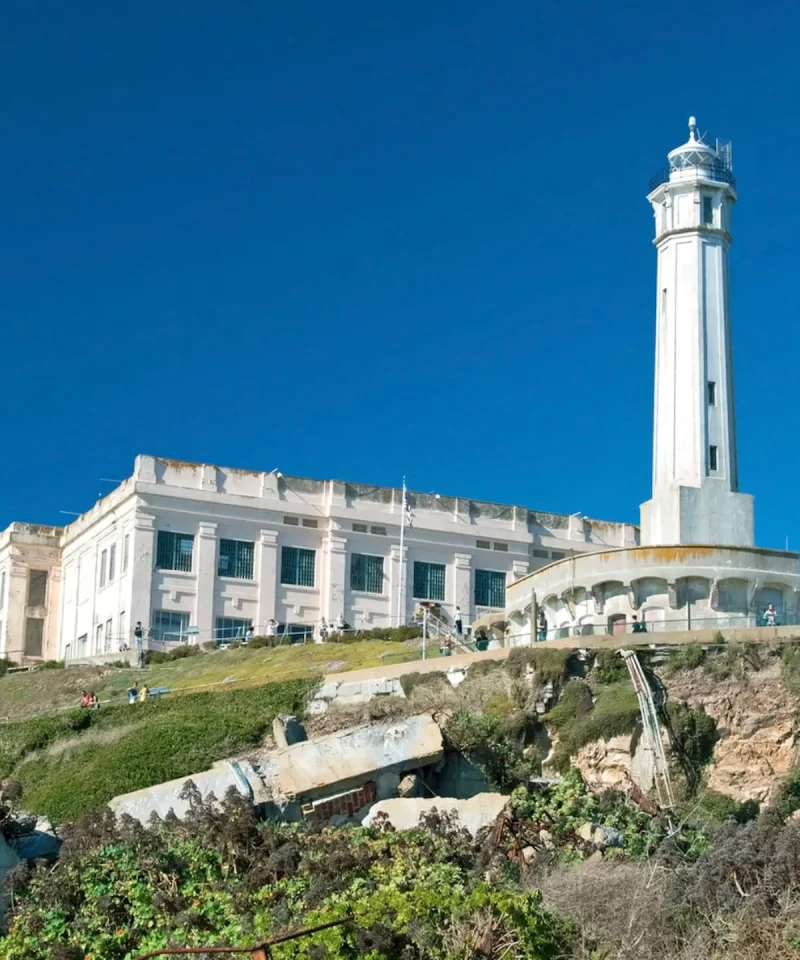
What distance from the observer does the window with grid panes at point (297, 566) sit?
5675cm

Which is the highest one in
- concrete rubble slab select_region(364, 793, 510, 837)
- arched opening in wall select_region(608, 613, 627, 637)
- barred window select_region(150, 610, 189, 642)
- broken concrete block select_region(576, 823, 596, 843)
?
barred window select_region(150, 610, 189, 642)

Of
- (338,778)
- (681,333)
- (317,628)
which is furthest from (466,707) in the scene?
(317,628)

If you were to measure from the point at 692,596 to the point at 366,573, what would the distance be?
22.1 meters

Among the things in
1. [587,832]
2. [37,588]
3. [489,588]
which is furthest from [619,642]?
[37,588]

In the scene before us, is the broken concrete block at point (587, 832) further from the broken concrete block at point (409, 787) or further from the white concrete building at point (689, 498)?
the white concrete building at point (689, 498)

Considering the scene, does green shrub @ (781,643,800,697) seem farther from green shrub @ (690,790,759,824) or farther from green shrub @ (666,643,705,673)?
green shrub @ (690,790,759,824)

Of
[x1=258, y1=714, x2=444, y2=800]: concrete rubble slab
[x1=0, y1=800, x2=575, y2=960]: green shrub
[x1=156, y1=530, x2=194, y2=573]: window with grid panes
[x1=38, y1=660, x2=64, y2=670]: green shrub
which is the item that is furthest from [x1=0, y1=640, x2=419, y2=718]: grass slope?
[x1=0, y1=800, x2=575, y2=960]: green shrub

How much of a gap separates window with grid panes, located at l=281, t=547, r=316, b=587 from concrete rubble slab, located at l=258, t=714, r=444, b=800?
94.7 ft

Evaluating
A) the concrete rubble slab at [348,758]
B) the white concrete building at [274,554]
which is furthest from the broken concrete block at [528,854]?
the white concrete building at [274,554]

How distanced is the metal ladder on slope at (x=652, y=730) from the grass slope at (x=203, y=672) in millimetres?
7889

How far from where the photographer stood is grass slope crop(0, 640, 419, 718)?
40438mm

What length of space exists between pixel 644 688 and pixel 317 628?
24152mm

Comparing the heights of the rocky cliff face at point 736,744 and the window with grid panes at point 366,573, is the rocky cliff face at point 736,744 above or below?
below

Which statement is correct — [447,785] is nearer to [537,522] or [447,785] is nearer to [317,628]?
[317,628]
